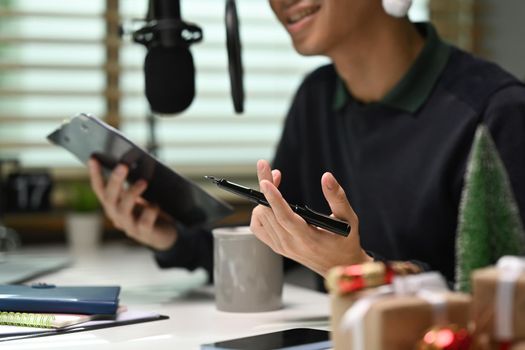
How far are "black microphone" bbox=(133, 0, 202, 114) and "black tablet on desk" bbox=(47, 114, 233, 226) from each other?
85mm

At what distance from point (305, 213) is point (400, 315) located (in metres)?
0.38

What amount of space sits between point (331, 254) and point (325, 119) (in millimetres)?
655

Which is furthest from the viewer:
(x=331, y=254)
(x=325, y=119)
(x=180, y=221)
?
(x=325, y=119)

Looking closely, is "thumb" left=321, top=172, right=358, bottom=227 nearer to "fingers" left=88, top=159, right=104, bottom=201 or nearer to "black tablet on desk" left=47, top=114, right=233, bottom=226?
"black tablet on desk" left=47, top=114, right=233, bottom=226

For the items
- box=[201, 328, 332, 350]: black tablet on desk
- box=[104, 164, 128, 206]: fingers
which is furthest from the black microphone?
box=[201, 328, 332, 350]: black tablet on desk

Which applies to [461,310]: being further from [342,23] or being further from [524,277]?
[342,23]

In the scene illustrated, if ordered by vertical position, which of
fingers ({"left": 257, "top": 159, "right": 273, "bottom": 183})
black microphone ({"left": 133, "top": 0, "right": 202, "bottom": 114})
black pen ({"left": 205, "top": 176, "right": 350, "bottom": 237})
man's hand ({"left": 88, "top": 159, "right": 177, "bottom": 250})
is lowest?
man's hand ({"left": 88, "top": 159, "right": 177, "bottom": 250})

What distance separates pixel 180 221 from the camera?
1.52 metres

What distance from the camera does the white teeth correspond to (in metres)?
1.49

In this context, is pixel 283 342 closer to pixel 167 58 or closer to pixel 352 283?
pixel 352 283

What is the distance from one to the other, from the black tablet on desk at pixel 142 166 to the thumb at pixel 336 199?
0.35m

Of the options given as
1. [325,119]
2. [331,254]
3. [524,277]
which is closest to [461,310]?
[524,277]

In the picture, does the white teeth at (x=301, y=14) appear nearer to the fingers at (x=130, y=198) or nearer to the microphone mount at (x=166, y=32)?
the microphone mount at (x=166, y=32)

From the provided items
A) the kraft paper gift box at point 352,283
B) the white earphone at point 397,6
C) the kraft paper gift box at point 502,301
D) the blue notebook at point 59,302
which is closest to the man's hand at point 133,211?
the blue notebook at point 59,302
